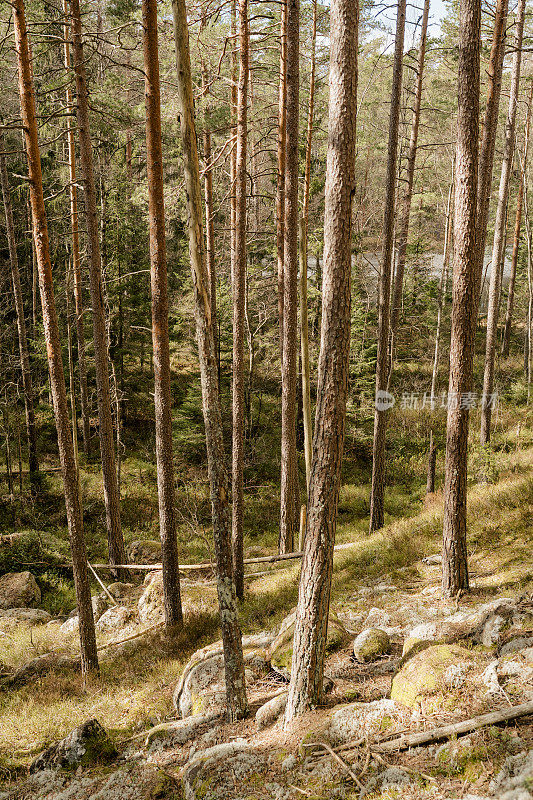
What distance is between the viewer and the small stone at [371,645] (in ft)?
21.3

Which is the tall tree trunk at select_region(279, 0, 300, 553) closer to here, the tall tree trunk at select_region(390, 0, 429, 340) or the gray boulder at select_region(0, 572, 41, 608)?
the tall tree trunk at select_region(390, 0, 429, 340)

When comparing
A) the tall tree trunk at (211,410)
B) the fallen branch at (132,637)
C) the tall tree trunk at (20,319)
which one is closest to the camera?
the tall tree trunk at (211,410)

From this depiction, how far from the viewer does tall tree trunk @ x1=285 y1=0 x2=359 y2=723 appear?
15.2 feet

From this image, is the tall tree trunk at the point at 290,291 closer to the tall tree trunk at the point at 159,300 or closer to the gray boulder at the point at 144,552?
the tall tree trunk at the point at 159,300

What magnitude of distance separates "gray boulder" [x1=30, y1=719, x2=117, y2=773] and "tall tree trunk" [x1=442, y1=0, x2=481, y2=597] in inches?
199

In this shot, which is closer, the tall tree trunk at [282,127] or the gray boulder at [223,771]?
the gray boulder at [223,771]

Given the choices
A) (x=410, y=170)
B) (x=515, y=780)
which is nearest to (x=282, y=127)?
(x=410, y=170)

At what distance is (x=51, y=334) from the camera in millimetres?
7602

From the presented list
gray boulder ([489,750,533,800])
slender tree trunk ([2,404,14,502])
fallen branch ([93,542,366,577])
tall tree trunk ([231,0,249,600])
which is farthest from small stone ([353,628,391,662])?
slender tree trunk ([2,404,14,502])

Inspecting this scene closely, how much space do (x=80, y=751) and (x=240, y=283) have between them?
7615 mm

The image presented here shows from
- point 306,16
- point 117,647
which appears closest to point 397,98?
point 306,16

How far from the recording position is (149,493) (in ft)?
59.4

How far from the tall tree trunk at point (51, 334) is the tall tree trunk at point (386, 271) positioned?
22.6ft

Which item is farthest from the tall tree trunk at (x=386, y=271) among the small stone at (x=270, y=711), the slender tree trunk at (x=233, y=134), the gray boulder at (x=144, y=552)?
the small stone at (x=270, y=711)
